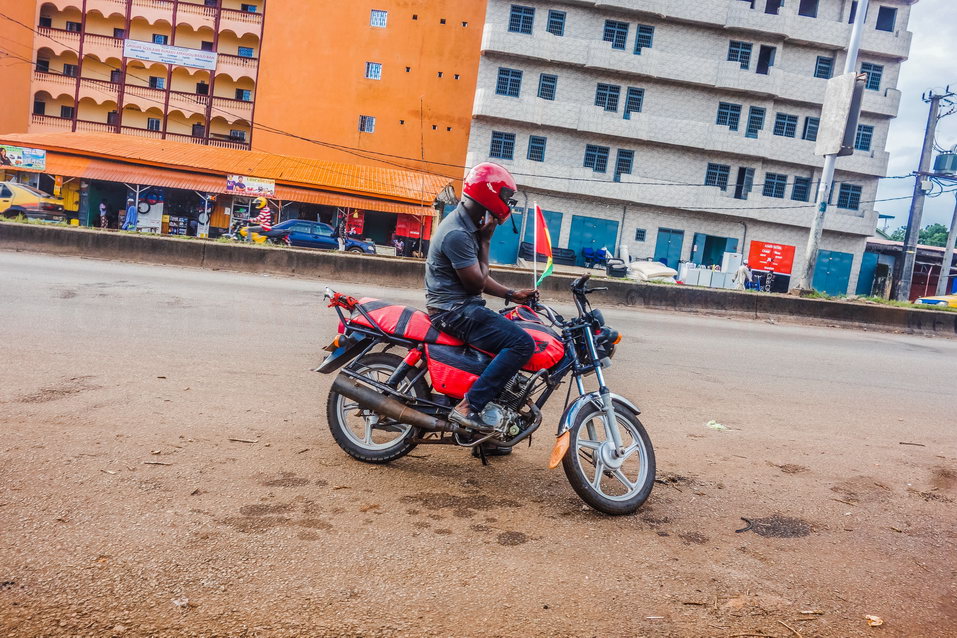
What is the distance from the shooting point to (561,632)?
2.46 m

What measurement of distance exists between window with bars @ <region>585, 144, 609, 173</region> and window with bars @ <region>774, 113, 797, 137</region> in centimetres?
1021

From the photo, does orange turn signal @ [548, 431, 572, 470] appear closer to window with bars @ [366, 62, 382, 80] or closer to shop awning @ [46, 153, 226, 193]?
shop awning @ [46, 153, 226, 193]

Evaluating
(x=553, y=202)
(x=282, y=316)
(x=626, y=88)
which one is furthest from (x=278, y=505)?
(x=626, y=88)

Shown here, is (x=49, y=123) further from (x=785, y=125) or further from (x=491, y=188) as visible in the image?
(x=491, y=188)

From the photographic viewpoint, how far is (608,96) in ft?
129

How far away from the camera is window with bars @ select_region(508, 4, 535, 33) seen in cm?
3875

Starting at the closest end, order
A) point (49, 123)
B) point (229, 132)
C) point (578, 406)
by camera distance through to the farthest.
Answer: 1. point (578, 406)
2. point (49, 123)
3. point (229, 132)

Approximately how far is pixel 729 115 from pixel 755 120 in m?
1.57

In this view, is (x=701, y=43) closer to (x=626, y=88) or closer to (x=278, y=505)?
(x=626, y=88)

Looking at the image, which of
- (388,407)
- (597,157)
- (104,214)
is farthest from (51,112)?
(388,407)

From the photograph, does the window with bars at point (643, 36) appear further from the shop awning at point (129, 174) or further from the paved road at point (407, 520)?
the paved road at point (407, 520)

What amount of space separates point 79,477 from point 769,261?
136 feet

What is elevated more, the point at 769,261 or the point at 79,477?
the point at 769,261

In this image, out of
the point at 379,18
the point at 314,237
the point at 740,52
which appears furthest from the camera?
the point at 379,18
